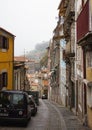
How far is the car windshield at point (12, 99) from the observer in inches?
963

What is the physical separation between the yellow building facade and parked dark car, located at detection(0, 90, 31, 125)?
9.94 m

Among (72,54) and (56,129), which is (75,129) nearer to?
(56,129)

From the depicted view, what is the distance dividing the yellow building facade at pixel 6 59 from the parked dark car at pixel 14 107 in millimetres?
9942

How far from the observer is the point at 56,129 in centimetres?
2386

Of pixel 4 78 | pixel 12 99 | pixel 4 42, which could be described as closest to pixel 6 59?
pixel 4 42

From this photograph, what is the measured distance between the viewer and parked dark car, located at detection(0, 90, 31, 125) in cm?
2406

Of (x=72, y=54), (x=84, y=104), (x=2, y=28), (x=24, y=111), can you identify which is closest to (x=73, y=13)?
(x=72, y=54)

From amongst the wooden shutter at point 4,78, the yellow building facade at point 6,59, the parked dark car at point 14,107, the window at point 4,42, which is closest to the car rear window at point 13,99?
the parked dark car at point 14,107

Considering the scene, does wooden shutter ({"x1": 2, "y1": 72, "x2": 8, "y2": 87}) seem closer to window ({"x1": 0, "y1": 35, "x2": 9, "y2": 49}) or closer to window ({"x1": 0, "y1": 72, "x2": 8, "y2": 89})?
window ({"x1": 0, "y1": 72, "x2": 8, "y2": 89})

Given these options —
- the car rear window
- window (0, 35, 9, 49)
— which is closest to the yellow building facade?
window (0, 35, 9, 49)

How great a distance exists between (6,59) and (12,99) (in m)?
11.7

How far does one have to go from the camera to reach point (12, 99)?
24578 mm

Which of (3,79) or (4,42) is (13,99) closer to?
(3,79)

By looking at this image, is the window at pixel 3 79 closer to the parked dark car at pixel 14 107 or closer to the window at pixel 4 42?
the window at pixel 4 42
